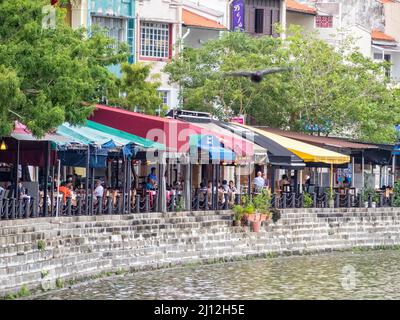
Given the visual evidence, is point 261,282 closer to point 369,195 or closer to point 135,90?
point 135,90

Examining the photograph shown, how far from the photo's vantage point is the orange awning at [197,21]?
2714 inches

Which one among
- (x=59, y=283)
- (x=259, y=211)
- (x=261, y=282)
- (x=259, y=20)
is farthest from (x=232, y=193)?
(x=259, y=20)

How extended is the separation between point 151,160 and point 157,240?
5.06 metres

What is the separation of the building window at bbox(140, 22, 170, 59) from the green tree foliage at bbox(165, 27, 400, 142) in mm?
2130

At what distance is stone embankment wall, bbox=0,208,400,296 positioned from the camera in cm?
3925

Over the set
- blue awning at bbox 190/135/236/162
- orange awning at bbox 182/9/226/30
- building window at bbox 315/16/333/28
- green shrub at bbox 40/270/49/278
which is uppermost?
building window at bbox 315/16/333/28

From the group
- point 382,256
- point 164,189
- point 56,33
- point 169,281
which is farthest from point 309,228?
point 56,33

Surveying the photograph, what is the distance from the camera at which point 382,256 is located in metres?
56.8

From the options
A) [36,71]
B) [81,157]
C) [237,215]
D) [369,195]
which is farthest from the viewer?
[369,195]

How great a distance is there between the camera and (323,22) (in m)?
81.4

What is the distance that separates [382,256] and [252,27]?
21268 millimetres

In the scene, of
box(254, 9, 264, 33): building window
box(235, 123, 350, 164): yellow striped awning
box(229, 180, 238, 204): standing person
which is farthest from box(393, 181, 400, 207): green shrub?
→ box(254, 9, 264, 33): building window

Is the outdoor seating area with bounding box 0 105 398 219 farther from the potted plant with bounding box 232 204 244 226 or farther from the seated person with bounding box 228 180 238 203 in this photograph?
the potted plant with bounding box 232 204 244 226
